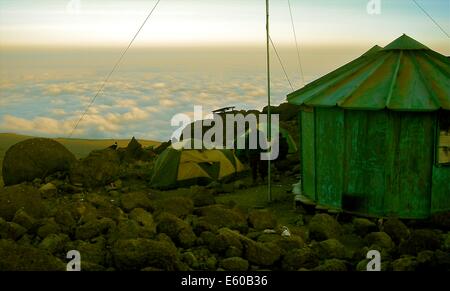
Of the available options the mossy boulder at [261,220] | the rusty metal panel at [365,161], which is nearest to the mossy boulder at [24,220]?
the mossy boulder at [261,220]

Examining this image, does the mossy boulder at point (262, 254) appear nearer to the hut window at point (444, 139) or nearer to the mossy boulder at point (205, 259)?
the mossy boulder at point (205, 259)

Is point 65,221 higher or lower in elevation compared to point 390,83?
lower

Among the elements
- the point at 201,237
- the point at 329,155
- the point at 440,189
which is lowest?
the point at 201,237

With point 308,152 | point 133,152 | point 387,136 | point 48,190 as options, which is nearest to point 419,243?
point 387,136

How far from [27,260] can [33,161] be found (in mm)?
8872

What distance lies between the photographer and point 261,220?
A: 1045 cm

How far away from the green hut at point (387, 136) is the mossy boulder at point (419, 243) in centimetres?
186

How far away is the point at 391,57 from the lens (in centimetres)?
1180

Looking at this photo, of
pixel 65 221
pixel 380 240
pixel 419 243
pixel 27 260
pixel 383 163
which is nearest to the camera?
pixel 27 260

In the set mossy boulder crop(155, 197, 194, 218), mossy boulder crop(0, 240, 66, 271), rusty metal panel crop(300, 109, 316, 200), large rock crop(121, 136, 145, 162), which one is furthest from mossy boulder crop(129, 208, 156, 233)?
large rock crop(121, 136, 145, 162)

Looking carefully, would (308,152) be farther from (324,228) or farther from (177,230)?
(177,230)

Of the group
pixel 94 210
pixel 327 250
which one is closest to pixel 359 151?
pixel 327 250

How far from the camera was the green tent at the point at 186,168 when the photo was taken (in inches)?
620

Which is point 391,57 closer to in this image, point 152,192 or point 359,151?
point 359,151
